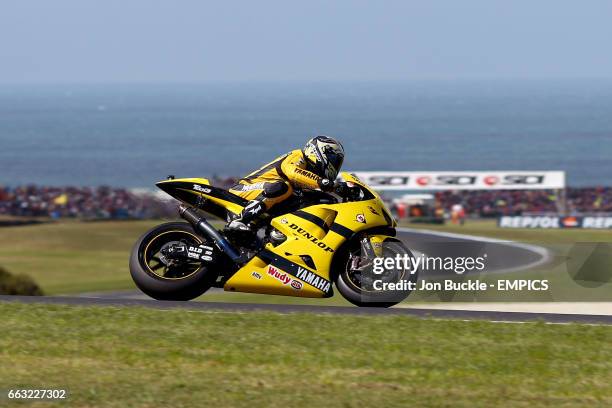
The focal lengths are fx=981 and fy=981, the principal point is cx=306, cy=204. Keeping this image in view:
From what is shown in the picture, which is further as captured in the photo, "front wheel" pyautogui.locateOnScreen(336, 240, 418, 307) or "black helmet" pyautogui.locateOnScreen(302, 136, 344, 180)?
"black helmet" pyautogui.locateOnScreen(302, 136, 344, 180)

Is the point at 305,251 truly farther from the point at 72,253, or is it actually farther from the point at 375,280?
the point at 72,253

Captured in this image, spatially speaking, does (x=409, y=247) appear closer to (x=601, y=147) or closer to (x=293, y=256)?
(x=293, y=256)

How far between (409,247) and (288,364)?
3037 mm

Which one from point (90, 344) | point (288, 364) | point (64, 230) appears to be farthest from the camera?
point (64, 230)

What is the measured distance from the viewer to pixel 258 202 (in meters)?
10.3

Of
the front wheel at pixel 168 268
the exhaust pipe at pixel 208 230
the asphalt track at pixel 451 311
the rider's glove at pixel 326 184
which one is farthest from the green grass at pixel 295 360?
the rider's glove at pixel 326 184

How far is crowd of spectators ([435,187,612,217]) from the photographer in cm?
4158

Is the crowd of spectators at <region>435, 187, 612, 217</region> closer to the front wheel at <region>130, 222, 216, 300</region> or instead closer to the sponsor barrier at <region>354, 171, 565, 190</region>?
the sponsor barrier at <region>354, 171, 565, 190</region>

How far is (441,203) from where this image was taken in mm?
41594

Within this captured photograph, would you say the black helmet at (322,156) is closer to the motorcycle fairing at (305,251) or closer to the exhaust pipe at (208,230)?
the motorcycle fairing at (305,251)

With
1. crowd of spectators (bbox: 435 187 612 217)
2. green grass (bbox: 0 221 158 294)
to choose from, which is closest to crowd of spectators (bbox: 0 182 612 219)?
crowd of spectators (bbox: 435 187 612 217)

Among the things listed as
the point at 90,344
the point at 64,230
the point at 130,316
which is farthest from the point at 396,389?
the point at 64,230

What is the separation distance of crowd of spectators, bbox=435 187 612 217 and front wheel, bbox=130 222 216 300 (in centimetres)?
3149

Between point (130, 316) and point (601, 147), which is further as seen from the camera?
point (601, 147)
